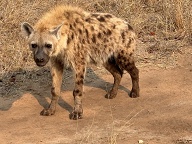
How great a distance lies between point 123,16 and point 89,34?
261cm

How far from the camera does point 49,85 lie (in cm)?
624

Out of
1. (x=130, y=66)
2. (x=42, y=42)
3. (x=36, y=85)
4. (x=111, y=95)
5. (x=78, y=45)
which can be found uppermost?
(x=42, y=42)

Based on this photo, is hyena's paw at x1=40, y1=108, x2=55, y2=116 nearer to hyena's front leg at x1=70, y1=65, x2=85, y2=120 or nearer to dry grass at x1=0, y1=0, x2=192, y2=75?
hyena's front leg at x1=70, y1=65, x2=85, y2=120

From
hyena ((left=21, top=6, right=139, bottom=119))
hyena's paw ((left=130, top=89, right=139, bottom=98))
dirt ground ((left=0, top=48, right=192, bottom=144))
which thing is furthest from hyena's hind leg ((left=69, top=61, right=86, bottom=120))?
hyena's paw ((left=130, top=89, right=139, bottom=98))

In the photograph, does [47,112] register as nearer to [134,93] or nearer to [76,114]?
[76,114]

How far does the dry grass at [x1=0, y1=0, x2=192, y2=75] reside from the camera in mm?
6840

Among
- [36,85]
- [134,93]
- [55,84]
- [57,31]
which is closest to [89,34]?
[57,31]

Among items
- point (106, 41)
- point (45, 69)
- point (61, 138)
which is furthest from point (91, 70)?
point (61, 138)

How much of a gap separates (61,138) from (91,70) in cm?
220

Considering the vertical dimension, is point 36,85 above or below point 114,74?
below

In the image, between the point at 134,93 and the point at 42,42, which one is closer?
the point at 42,42

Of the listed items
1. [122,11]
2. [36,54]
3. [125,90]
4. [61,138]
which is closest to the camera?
[61,138]

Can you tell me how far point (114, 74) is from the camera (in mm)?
5785

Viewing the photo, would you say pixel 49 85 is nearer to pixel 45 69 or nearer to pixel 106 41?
pixel 45 69
